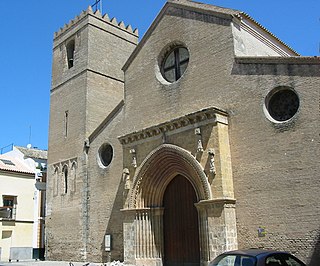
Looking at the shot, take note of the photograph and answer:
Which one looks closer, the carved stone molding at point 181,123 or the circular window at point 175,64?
the carved stone molding at point 181,123

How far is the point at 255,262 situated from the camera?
711 centimetres

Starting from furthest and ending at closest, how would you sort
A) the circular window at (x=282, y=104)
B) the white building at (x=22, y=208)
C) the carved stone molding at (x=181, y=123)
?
1. the white building at (x=22, y=208)
2. the carved stone molding at (x=181, y=123)
3. the circular window at (x=282, y=104)

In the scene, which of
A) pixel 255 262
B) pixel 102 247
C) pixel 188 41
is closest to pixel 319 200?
pixel 255 262

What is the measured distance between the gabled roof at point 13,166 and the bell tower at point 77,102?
5.40 meters

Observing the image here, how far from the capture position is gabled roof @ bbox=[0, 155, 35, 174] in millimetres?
26903

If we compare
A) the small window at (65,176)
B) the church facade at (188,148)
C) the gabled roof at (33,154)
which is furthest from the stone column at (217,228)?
the gabled roof at (33,154)

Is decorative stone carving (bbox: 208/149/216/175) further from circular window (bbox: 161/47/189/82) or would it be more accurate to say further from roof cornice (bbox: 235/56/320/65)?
circular window (bbox: 161/47/189/82)

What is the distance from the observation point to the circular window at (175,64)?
54.0 ft

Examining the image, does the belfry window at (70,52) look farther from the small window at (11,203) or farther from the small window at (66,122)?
the small window at (11,203)

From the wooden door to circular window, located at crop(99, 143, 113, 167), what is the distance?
4.36 m

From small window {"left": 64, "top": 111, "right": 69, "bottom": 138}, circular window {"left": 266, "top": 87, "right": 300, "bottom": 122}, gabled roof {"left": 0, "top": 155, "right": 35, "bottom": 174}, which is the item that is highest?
small window {"left": 64, "top": 111, "right": 69, "bottom": 138}

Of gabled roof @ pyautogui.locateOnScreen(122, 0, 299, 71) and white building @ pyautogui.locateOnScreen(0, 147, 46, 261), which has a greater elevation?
gabled roof @ pyautogui.locateOnScreen(122, 0, 299, 71)

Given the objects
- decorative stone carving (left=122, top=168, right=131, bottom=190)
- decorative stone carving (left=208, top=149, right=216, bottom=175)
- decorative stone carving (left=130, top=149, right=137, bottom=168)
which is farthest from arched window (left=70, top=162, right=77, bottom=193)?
decorative stone carving (left=208, top=149, right=216, bottom=175)

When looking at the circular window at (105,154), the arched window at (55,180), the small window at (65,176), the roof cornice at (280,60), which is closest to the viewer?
the roof cornice at (280,60)
